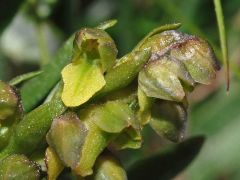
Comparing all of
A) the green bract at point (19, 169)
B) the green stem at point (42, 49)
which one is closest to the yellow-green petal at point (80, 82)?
the green bract at point (19, 169)

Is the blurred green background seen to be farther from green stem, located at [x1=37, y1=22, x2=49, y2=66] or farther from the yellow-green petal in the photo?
the yellow-green petal

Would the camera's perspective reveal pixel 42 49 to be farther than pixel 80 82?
Yes

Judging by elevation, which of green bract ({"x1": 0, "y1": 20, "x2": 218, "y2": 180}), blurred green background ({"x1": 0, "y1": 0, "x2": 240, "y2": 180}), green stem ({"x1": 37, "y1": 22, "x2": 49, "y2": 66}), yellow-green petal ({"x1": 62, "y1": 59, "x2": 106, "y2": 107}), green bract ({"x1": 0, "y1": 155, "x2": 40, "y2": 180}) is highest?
yellow-green petal ({"x1": 62, "y1": 59, "x2": 106, "y2": 107})

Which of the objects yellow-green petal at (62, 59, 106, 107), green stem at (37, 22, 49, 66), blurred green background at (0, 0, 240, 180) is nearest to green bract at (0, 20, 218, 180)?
yellow-green petal at (62, 59, 106, 107)

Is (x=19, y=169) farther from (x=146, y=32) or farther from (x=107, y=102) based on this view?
(x=146, y=32)

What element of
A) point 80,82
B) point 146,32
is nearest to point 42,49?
point 146,32

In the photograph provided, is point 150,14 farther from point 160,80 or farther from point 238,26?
point 160,80
